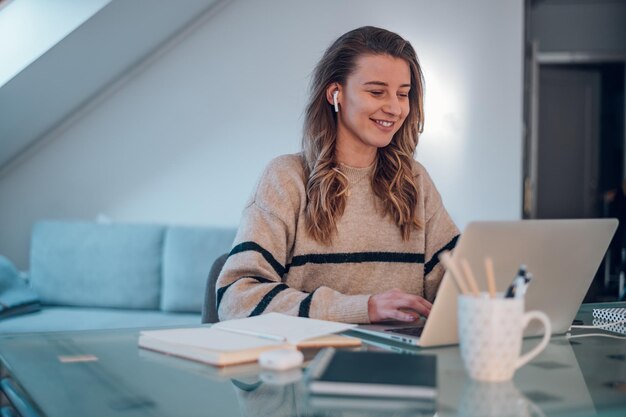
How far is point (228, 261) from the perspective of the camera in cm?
163

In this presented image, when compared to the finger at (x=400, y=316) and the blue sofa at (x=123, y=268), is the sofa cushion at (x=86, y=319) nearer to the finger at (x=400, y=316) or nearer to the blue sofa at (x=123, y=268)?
the blue sofa at (x=123, y=268)

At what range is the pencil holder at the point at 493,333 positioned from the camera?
3.08 ft

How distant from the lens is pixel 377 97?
178cm

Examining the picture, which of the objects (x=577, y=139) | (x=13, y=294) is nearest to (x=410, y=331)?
(x=13, y=294)

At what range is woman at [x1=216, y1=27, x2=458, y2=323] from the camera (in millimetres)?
1750

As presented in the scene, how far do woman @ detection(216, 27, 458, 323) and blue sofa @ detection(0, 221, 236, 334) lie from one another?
6.47ft

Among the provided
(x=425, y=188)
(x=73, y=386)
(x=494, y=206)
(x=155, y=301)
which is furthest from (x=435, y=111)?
(x=73, y=386)

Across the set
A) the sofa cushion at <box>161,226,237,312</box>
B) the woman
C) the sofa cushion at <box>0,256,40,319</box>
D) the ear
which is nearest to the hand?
the woman

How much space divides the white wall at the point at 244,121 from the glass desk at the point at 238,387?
10.5 ft

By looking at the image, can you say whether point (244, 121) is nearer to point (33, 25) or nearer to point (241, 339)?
→ point (33, 25)

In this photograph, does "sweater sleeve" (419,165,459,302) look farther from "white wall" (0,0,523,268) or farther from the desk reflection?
"white wall" (0,0,523,268)

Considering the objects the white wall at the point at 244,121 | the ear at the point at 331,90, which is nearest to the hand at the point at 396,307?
the ear at the point at 331,90

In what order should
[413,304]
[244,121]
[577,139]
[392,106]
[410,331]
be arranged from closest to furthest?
[410,331], [413,304], [392,106], [244,121], [577,139]

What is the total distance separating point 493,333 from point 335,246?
848 mm
